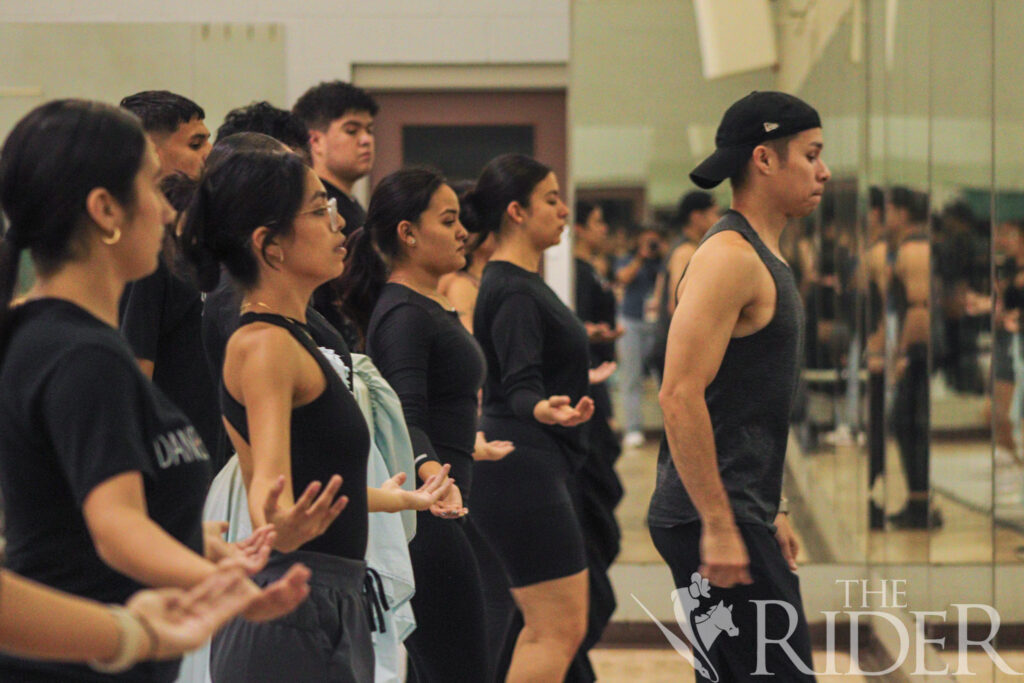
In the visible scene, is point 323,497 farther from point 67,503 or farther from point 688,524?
point 688,524

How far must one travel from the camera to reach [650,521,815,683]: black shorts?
7.20ft

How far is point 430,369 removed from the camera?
2.70 m

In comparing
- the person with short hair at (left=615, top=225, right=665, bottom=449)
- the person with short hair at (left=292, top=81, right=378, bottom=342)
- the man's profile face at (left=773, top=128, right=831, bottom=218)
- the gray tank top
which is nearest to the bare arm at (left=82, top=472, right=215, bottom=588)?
the gray tank top

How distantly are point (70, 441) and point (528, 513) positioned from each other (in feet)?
5.96

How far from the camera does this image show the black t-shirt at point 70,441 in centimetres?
129

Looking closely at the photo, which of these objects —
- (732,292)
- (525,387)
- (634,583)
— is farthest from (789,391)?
(634,583)

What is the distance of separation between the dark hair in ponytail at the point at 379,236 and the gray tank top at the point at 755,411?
814mm

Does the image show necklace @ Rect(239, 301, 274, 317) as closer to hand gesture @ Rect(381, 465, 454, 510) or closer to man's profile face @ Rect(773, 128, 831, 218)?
hand gesture @ Rect(381, 465, 454, 510)

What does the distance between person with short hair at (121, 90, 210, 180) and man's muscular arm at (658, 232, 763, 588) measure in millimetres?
1020

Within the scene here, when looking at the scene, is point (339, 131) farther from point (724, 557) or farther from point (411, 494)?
point (724, 557)

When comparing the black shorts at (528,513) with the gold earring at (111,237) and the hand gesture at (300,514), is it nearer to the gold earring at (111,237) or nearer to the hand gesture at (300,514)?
the hand gesture at (300,514)

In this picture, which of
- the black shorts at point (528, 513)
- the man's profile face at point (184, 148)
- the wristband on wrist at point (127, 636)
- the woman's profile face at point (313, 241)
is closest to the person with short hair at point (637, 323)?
the black shorts at point (528, 513)

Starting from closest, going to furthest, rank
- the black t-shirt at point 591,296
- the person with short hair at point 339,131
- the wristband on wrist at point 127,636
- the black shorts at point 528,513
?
the wristband on wrist at point 127,636
the black shorts at point 528,513
the person with short hair at point 339,131
the black t-shirt at point 591,296

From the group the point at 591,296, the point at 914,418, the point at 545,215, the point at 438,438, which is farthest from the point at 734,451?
the point at 591,296
